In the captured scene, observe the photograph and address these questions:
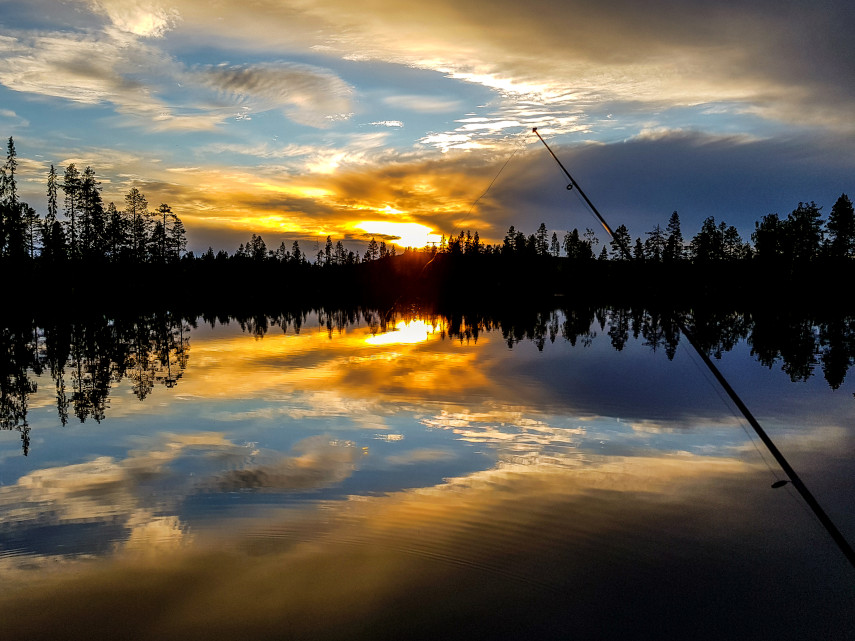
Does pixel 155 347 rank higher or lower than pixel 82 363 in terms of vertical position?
higher

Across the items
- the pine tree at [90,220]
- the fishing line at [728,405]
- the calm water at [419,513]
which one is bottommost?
the calm water at [419,513]

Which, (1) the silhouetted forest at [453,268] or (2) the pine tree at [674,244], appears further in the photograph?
(2) the pine tree at [674,244]

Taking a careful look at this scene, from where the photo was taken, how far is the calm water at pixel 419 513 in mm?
7715

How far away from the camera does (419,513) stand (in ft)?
35.6

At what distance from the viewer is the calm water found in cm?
771

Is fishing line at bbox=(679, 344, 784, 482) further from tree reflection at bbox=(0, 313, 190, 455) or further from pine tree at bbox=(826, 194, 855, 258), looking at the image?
pine tree at bbox=(826, 194, 855, 258)

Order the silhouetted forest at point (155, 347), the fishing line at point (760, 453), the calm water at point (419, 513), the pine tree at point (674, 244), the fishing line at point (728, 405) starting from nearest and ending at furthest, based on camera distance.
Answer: the calm water at point (419, 513)
the fishing line at point (760, 453)
the fishing line at point (728, 405)
the silhouetted forest at point (155, 347)
the pine tree at point (674, 244)

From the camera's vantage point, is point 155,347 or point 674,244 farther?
point 674,244

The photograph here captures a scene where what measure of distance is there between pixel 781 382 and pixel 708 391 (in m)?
4.94

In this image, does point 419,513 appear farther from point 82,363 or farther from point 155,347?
point 155,347

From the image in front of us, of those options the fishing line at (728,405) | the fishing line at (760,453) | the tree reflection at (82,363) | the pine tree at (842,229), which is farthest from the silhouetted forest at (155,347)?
the pine tree at (842,229)

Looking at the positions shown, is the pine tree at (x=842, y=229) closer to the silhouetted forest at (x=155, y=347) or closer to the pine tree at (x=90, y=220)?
the silhouetted forest at (x=155, y=347)

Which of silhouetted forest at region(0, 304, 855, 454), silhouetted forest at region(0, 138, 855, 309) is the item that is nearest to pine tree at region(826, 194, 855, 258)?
silhouetted forest at region(0, 138, 855, 309)

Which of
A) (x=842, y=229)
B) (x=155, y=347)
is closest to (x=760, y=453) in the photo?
(x=155, y=347)
